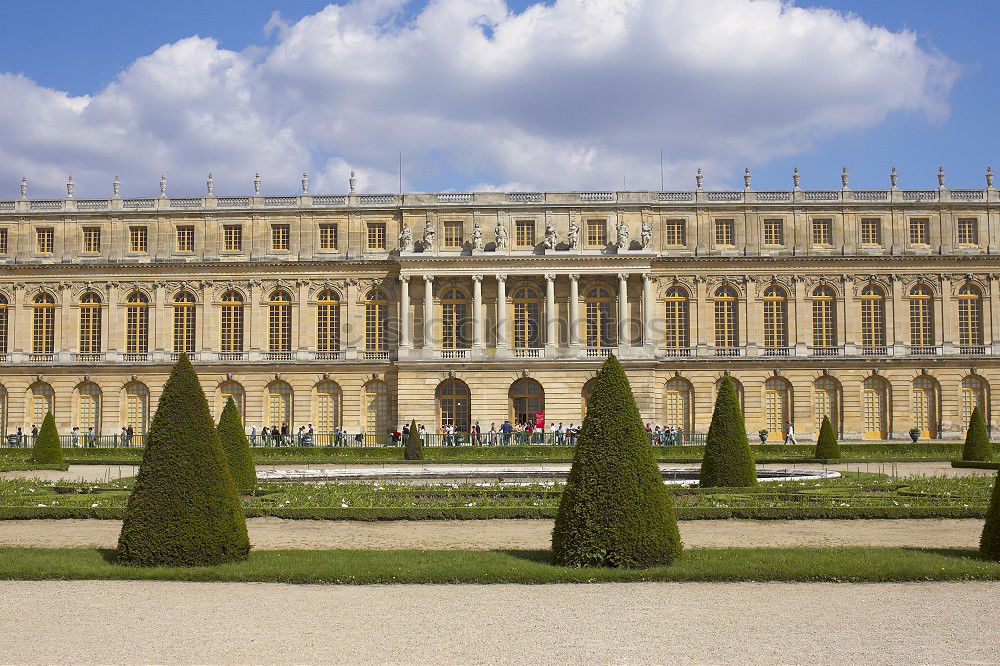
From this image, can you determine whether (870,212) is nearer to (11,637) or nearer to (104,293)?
(104,293)

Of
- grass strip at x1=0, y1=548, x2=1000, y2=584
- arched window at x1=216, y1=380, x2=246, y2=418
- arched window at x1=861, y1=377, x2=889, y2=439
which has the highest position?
arched window at x1=216, y1=380, x2=246, y2=418

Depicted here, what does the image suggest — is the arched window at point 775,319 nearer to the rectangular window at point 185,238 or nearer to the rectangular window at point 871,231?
the rectangular window at point 871,231

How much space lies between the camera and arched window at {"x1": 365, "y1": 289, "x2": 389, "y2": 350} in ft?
161

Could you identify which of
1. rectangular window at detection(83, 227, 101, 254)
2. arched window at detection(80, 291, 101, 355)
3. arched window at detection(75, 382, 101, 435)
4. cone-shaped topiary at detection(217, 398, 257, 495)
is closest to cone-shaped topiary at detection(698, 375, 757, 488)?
cone-shaped topiary at detection(217, 398, 257, 495)

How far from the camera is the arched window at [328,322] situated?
49.1 m

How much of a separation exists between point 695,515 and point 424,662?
1099 cm

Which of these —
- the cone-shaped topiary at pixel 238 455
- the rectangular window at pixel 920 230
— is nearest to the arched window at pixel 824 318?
the rectangular window at pixel 920 230

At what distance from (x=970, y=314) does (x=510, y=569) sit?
41.3 meters

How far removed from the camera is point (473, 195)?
4859 centimetres

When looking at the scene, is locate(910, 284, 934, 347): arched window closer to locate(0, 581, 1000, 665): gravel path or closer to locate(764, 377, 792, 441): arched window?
locate(764, 377, 792, 441): arched window

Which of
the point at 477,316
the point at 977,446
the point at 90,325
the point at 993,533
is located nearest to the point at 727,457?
the point at 993,533

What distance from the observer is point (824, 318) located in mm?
48688

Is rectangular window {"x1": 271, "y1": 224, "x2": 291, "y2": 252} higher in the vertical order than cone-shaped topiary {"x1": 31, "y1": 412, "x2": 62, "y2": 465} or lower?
higher

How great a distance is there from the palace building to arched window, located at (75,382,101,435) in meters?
0.09
